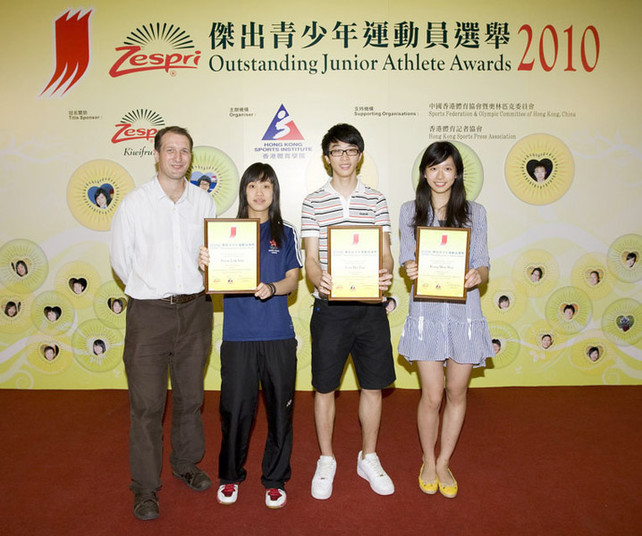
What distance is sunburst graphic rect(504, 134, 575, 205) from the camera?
4.00 meters

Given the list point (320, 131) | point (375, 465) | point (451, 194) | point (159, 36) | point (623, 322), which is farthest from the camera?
point (623, 322)

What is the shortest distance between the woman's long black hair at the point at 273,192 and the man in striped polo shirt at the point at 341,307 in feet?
0.52

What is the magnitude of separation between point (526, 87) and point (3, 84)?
4.27m

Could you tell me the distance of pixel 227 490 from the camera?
2.46 m

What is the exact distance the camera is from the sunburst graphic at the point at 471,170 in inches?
158

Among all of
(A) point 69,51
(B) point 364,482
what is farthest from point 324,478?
(A) point 69,51

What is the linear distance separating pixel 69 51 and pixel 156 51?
696 millimetres

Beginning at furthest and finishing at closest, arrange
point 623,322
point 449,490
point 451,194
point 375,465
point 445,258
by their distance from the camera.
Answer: point 623,322
point 375,465
point 449,490
point 451,194
point 445,258

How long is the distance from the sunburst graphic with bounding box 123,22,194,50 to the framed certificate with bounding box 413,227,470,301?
2765 mm

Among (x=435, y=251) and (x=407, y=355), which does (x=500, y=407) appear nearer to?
(x=407, y=355)

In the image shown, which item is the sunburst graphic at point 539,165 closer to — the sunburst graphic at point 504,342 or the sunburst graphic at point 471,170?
the sunburst graphic at point 471,170

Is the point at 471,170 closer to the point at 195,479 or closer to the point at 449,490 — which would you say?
the point at 449,490

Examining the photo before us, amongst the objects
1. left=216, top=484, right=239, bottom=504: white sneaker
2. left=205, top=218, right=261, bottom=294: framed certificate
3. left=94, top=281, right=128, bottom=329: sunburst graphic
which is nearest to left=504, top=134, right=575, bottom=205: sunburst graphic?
left=205, top=218, right=261, bottom=294: framed certificate

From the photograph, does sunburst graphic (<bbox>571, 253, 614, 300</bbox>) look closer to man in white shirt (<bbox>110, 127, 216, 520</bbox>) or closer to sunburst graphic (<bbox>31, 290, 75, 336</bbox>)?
man in white shirt (<bbox>110, 127, 216, 520</bbox>)
